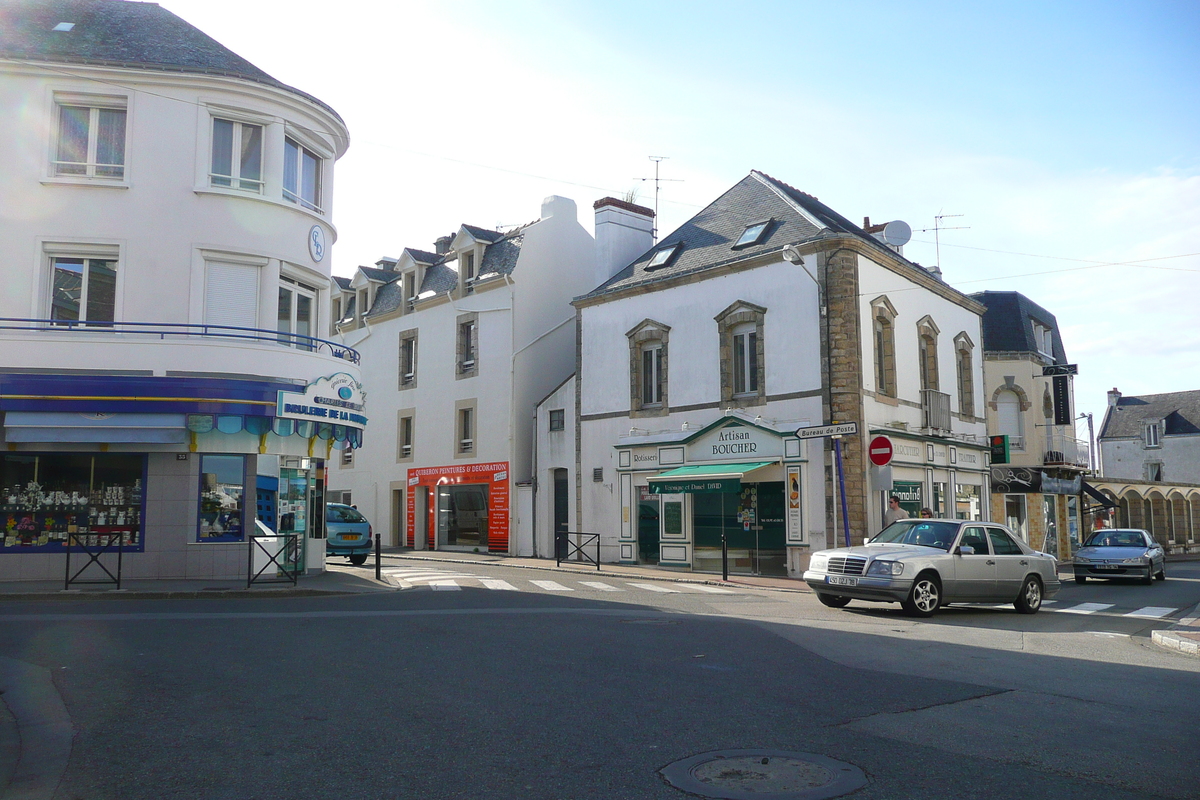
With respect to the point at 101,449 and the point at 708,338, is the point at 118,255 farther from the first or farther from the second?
the point at 708,338

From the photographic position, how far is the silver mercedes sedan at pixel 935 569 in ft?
44.1

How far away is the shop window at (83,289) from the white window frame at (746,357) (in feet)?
45.7

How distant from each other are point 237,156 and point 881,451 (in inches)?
553

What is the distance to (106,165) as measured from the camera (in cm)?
1758

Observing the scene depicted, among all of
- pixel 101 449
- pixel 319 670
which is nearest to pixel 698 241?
pixel 101 449

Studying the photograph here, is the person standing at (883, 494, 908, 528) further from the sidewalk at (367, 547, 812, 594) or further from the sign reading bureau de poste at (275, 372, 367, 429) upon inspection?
the sign reading bureau de poste at (275, 372, 367, 429)

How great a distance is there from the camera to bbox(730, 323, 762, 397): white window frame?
76.4 feet

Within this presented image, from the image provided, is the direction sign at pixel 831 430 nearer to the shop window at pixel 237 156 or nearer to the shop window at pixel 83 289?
the shop window at pixel 237 156

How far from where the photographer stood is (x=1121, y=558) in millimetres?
21953

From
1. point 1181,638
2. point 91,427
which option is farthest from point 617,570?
point 1181,638

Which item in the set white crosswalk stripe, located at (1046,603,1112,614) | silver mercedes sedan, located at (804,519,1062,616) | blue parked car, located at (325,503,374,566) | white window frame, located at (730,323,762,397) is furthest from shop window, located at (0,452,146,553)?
white crosswalk stripe, located at (1046,603,1112,614)

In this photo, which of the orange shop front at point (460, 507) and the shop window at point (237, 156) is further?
the orange shop front at point (460, 507)

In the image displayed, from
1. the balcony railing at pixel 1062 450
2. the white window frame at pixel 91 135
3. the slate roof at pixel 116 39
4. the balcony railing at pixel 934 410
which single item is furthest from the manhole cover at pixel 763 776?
the balcony railing at pixel 1062 450

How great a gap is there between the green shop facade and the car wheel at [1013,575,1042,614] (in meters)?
6.90
